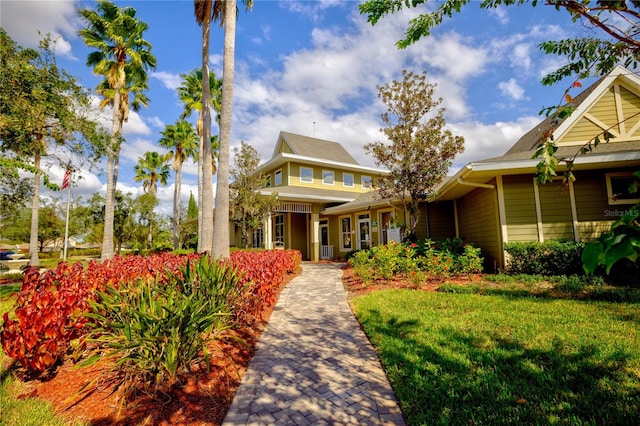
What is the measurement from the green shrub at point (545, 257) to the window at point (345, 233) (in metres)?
10.3

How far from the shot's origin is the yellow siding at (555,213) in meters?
9.03

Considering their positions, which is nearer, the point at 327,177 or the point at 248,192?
the point at 248,192

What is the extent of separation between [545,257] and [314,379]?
8.25 metres

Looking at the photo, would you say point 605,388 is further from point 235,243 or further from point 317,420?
point 235,243

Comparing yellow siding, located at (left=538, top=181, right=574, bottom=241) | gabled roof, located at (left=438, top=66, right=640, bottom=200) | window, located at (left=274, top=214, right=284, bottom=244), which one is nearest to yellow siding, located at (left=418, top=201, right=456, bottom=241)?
gabled roof, located at (left=438, top=66, right=640, bottom=200)

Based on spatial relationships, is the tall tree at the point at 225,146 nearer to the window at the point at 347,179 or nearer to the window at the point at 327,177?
the window at the point at 327,177

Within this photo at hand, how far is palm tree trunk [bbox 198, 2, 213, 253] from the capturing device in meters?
8.92

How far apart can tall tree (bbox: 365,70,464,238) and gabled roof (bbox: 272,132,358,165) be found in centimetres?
923

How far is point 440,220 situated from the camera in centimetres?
1495

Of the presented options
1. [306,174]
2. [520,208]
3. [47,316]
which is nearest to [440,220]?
[520,208]

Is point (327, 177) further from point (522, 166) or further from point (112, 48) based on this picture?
point (112, 48)

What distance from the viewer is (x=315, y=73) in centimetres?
1121

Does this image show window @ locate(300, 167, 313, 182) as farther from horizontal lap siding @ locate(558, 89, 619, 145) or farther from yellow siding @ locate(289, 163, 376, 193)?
horizontal lap siding @ locate(558, 89, 619, 145)

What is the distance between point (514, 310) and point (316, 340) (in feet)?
12.9
